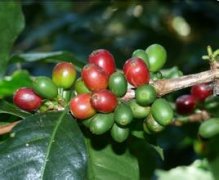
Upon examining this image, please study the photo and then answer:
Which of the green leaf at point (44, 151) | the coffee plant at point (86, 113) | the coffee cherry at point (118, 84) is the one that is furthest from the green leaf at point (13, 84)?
the coffee cherry at point (118, 84)

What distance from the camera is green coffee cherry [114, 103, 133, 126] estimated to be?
4.72ft

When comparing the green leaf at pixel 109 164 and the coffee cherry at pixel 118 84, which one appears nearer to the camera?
the coffee cherry at pixel 118 84

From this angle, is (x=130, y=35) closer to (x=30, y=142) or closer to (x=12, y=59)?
(x=12, y=59)

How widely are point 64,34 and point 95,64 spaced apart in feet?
9.87

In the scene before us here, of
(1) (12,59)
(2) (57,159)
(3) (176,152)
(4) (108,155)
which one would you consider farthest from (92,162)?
(3) (176,152)

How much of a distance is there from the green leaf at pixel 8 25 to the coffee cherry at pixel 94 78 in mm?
853

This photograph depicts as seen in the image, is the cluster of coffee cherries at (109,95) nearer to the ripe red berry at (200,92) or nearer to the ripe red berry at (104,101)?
the ripe red berry at (104,101)

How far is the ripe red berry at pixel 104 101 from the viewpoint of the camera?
1.46 metres

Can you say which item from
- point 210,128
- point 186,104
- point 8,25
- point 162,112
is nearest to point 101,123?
point 162,112

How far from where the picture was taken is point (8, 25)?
2.46 metres

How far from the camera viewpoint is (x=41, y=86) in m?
1.56

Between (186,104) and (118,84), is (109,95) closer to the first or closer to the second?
(118,84)

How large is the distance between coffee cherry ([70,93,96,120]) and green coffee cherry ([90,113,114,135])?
3 cm

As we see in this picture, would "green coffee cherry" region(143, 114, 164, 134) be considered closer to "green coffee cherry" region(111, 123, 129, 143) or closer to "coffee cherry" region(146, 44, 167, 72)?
"green coffee cherry" region(111, 123, 129, 143)
